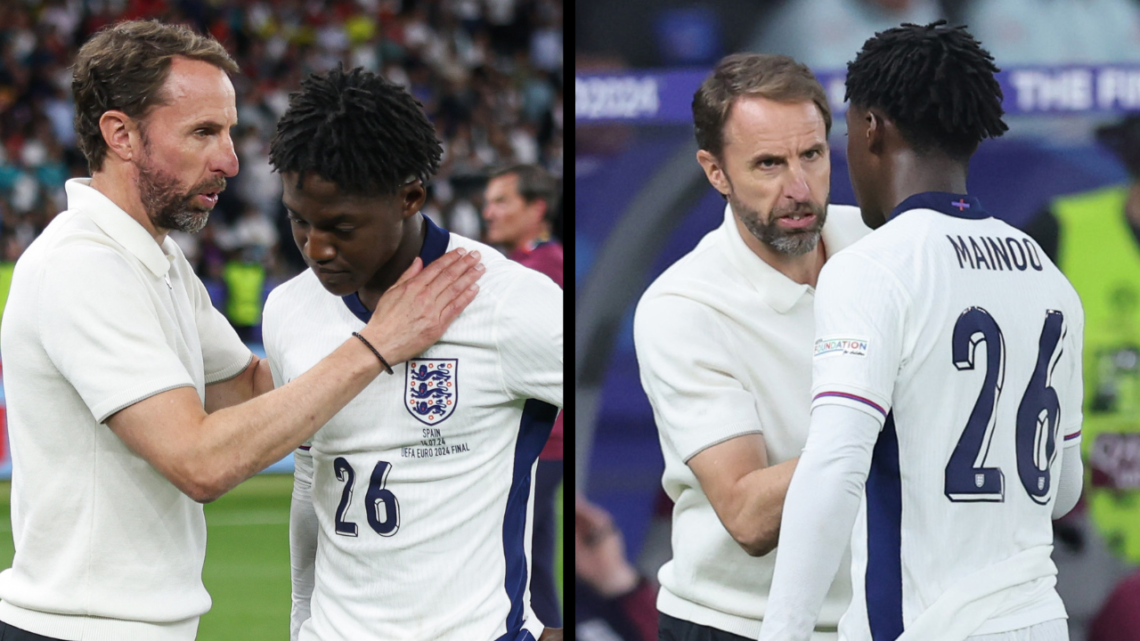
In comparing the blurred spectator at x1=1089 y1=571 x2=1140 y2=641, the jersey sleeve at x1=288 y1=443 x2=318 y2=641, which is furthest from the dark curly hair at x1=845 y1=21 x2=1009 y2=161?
the jersey sleeve at x1=288 y1=443 x2=318 y2=641

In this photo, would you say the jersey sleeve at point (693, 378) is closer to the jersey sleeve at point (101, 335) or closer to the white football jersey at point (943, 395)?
the white football jersey at point (943, 395)

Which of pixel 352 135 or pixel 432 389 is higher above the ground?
pixel 352 135

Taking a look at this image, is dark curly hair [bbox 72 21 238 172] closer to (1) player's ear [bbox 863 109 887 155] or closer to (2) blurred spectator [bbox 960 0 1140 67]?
(1) player's ear [bbox 863 109 887 155]

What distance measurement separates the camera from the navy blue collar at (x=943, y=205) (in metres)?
1.93

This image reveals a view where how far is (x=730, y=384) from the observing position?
2.15 metres

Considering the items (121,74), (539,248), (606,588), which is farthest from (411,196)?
(539,248)

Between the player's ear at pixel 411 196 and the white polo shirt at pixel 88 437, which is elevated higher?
the player's ear at pixel 411 196

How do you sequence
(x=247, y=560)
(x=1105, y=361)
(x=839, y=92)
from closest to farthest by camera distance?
(x=839, y=92) → (x=1105, y=361) → (x=247, y=560)

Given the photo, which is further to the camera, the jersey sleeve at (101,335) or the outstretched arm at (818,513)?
the jersey sleeve at (101,335)

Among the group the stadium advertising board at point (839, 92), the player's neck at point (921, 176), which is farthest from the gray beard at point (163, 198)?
the player's neck at point (921, 176)

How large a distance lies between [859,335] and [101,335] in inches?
49.3

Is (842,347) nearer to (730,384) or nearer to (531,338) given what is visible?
(730,384)

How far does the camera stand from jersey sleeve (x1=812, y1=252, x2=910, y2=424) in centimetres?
180

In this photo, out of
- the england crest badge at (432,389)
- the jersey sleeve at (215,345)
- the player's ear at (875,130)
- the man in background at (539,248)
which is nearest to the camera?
the player's ear at (875,130)
